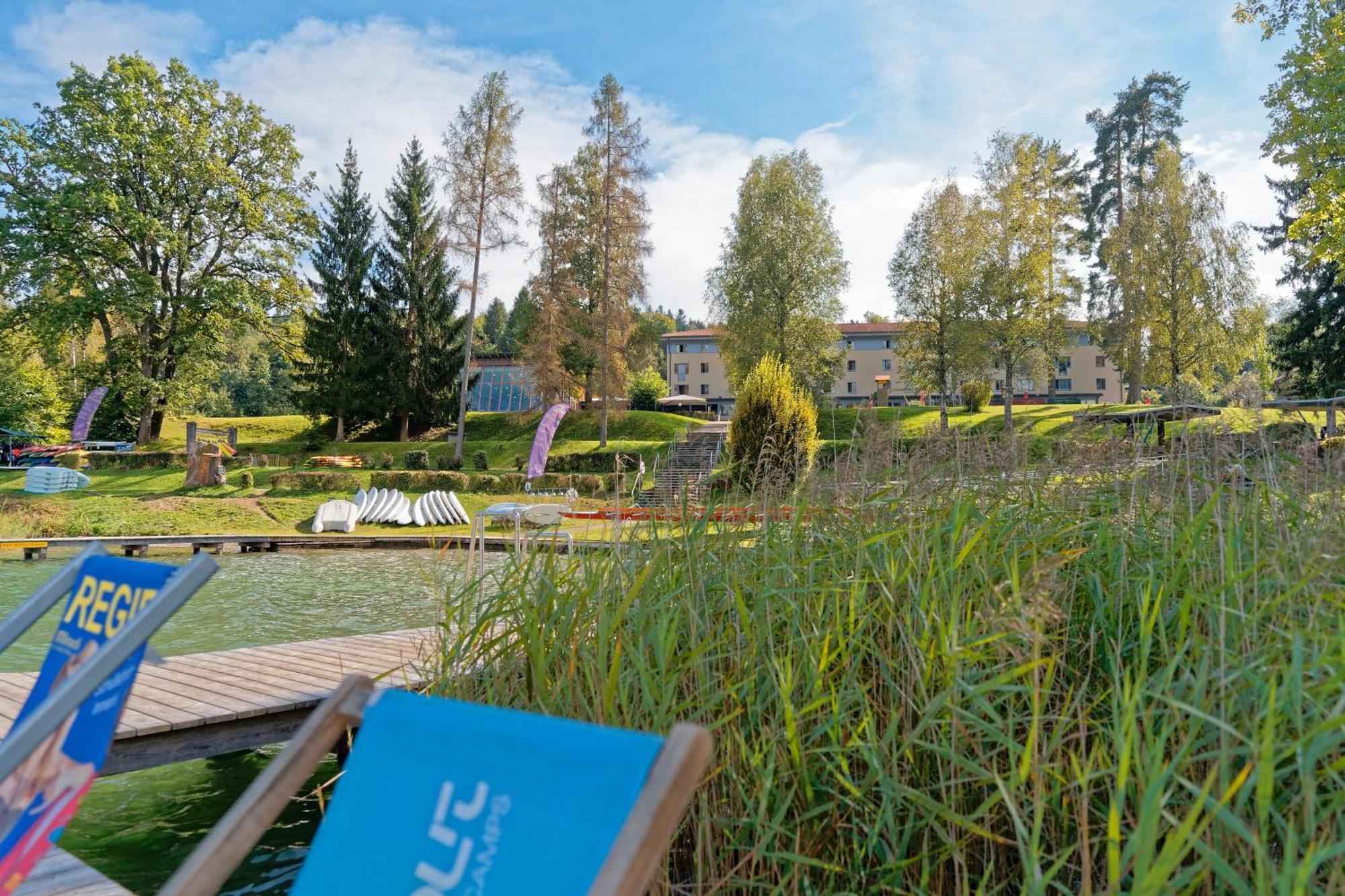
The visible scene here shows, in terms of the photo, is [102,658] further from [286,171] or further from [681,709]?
[286,171]

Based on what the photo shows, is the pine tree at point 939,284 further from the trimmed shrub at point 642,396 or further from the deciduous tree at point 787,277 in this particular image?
the trimmed shrub at point 642,396

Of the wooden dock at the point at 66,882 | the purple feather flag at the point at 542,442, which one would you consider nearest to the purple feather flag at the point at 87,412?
the purple feather flag at the point at 542,442

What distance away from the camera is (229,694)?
15.6ft

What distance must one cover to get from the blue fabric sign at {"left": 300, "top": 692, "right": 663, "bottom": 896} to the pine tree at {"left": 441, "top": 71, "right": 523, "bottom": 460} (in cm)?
2682

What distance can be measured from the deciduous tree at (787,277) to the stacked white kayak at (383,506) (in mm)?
16576

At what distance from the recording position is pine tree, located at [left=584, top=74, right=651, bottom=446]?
29.0 m

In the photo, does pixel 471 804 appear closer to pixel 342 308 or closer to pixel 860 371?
pixel 342 308

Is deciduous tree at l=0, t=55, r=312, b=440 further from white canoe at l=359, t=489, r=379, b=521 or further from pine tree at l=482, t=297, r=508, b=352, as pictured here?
pine tree at l=482, t=297, r=508, b=352

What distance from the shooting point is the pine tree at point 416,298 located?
112ft

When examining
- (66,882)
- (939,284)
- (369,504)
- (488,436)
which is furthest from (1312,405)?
(488,436)

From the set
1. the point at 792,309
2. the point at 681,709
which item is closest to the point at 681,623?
the point at 681,709

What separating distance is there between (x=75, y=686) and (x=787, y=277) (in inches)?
1282

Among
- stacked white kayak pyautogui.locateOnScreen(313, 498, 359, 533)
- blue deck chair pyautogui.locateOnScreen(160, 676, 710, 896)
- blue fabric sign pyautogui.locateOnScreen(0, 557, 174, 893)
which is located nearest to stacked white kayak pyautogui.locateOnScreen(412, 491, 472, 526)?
stacked white kayak pyautogui.locateOnScreen(313, 498, 359, 533)

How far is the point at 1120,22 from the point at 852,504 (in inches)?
202
